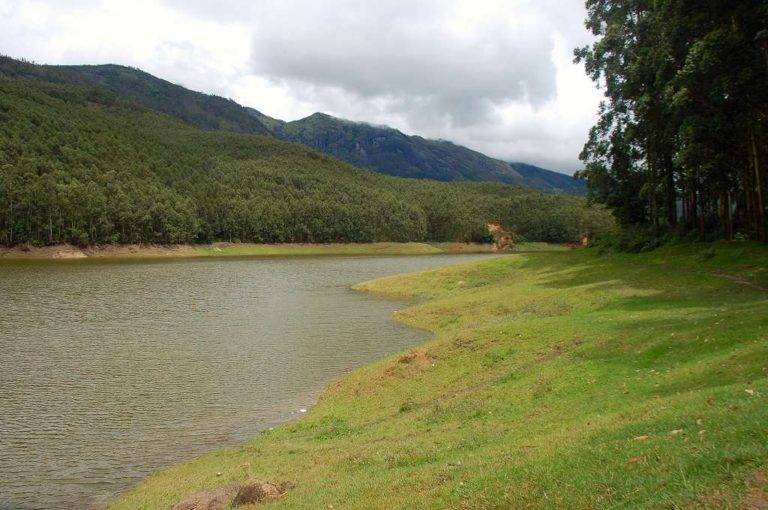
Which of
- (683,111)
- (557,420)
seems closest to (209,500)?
(557,420)

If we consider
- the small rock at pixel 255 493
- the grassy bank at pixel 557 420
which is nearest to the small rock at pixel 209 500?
the small rock at pixel 255 493

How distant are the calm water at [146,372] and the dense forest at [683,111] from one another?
22.4 meters

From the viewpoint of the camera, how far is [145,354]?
104ft

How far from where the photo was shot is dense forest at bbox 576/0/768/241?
30.7 meters

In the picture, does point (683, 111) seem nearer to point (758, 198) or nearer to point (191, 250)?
point (758, 198)

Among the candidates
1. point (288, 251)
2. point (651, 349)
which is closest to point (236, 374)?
point (651, 349)

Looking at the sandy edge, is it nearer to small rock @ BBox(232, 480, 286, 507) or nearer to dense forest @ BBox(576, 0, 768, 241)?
dense forest @ BBox(576, 0, 768, 241)

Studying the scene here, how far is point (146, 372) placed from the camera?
2773cm

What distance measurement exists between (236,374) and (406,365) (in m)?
8.60

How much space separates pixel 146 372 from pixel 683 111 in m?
35.1

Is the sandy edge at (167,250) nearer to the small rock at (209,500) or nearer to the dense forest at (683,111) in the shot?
the dense forest at (683,111)

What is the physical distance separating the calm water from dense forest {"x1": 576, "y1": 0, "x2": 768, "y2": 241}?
22.4 m

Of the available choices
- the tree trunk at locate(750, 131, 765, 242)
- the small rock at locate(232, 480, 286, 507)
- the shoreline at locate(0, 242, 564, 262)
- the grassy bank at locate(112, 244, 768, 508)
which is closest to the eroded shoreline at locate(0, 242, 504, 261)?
the shoreline at locate(0, 242, 564, 262)

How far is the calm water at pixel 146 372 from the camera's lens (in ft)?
57.2
